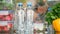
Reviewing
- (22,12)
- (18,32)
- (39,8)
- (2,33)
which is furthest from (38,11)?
(2,33)

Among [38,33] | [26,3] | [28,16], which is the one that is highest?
[26,3]

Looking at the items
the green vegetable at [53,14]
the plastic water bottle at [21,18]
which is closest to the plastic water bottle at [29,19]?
the plastic water bottle at [21,18]

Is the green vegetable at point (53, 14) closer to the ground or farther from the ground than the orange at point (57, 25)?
farther from the ground

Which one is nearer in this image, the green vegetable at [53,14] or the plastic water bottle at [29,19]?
the green vegetable at [53,14]

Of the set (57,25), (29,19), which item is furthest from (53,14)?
(29,19)

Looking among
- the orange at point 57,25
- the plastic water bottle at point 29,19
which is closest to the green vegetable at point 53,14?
the orange at point 57,25

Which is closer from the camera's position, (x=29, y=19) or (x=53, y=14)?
(x=53, y=14)

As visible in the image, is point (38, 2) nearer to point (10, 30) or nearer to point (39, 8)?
point (39, 8)

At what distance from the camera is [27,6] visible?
63.7 inches

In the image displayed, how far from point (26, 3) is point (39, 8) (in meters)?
0.12

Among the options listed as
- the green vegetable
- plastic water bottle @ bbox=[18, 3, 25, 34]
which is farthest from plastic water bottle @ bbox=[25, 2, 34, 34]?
the green vegetable

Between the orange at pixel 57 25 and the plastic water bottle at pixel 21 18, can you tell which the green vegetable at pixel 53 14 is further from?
the plastic water bottle at pixel 21 18

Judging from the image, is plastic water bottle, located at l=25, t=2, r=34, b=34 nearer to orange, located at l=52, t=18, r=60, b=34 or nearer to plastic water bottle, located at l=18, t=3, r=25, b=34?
plastic water bottle, located at l=18, t=3, r=25, b=34

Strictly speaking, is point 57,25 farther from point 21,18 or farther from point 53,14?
point 21,18
